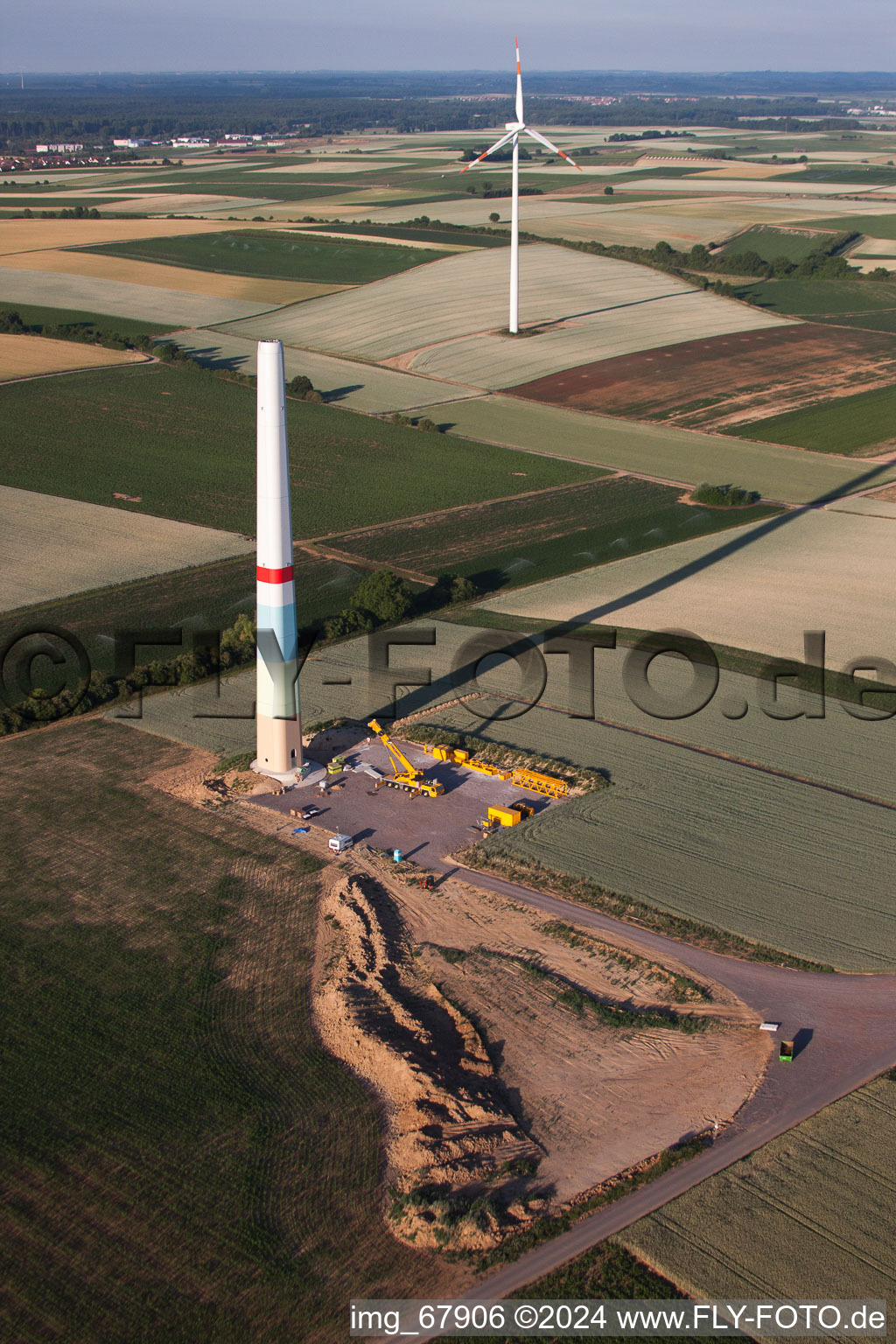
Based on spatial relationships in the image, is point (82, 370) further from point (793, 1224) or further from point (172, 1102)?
point (793, 1224)

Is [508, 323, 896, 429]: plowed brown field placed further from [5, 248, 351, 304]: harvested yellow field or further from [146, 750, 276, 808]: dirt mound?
[146, 750, 276, 808]: dirt mound

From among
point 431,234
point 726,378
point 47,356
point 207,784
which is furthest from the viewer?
point 431,234

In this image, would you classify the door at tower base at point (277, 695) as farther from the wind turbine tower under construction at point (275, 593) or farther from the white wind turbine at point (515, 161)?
the white wind turbine at point (515, 161)

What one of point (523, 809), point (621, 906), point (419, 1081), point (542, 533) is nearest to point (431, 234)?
point (542, 533)

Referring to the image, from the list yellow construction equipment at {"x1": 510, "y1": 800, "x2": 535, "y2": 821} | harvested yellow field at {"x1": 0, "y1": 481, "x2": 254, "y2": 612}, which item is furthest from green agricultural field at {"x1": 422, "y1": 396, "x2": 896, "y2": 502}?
yellow construction equipment at {"x1": 510, "y1": 800, "x2": 535, "y2": 821}

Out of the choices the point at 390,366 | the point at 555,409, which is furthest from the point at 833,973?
the point at 390,366

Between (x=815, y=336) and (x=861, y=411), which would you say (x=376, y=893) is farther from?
(x=815, y=336)

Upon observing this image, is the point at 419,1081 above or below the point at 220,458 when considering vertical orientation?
below
